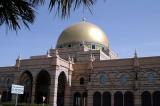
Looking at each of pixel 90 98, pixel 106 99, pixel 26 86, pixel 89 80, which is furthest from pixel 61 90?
pixel 106 99

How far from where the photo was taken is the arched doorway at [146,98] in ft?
99.2

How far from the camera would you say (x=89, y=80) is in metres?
34.6

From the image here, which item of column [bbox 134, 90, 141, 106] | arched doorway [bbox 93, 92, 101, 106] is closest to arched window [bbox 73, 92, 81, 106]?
arched doorway [bbox 93, 92, 101, 106]

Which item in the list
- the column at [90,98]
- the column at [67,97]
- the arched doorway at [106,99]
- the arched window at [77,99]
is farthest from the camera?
the arched window at [77,99]

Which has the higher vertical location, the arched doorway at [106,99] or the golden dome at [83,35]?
the golden dome at [83,35]

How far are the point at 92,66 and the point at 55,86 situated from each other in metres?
6.11

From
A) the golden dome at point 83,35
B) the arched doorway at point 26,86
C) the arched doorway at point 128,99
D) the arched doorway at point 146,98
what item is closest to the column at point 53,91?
the arched doorway at point 26,86

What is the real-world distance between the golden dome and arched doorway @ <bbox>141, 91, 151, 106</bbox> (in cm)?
1491

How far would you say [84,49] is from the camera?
134ft

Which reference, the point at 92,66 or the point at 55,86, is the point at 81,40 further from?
the point at 55,86

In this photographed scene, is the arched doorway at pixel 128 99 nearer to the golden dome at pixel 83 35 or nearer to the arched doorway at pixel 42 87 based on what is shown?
the arched doorway at pixel 42 87

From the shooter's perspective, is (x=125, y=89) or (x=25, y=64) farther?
(x=25, y=64)

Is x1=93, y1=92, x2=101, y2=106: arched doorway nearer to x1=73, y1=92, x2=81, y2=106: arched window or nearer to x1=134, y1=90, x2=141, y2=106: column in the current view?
x1=73, y1=92, x2=81, y2=106: arched window

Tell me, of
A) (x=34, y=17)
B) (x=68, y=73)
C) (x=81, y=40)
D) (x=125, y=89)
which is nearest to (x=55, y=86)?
(x=68, y=73)
